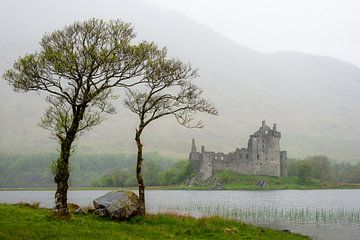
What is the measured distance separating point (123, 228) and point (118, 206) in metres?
4.33

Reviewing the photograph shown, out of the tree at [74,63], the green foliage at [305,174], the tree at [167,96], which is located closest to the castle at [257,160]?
the green foliage at [305,174]

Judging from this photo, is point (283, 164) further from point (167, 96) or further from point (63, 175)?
point (63, 175)

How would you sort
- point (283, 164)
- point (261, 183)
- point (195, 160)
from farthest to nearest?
point (195, 160)
point (283, 164)
point (261, 183)

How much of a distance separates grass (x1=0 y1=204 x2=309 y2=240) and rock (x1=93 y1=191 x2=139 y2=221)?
66cm

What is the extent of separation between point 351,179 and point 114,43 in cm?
13887

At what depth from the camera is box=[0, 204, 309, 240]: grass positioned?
23.2 m

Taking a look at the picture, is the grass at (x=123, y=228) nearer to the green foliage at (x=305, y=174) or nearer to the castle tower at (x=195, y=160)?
the green foliage at (x=305, y=174)

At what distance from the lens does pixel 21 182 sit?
19138cm

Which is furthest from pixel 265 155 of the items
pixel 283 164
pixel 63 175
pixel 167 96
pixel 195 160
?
pixel 63 175

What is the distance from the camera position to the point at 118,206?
31156 millimetres

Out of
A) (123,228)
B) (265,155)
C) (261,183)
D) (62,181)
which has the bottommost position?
(123,228)

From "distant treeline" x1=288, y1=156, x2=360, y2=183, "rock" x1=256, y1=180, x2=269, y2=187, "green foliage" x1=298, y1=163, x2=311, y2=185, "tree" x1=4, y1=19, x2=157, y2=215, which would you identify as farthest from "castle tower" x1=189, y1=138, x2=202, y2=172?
"tree" x1=4, y1=19, x2=157, y2=215

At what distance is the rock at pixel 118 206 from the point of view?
102 ft

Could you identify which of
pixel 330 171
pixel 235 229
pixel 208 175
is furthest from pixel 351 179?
pixel 235 229
